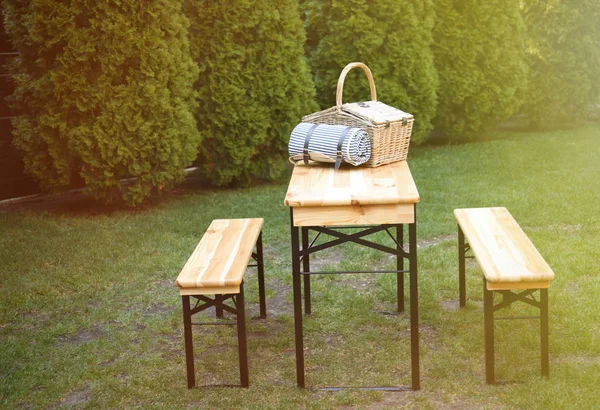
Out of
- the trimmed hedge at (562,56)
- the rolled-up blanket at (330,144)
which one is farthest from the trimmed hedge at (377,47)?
the rolled-up blanket at (330,144)

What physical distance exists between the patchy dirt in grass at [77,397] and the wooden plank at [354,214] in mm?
1438

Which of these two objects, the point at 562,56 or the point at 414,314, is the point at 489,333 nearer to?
the point at 414,314

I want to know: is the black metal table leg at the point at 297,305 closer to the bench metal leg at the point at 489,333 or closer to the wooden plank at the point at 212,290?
the wooden plank at the point at 212,290

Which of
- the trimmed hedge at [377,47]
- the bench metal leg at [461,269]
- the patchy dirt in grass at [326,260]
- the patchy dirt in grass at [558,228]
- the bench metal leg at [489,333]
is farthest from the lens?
the trimmed hedge at [377,47]

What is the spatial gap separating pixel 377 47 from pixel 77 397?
6731 mm

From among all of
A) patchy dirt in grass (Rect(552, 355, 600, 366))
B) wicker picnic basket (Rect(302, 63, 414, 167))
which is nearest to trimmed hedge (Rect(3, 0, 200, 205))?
wicker picnic basket (Rect(302, 63, 414, 167))

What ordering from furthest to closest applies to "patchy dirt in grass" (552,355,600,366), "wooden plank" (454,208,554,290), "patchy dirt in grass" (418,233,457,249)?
"patchy dirt in grass" (418,233,457,249) < "patchy dirt in grass" (552,355,600,366) < "wooden plank" (454,208,554,290)

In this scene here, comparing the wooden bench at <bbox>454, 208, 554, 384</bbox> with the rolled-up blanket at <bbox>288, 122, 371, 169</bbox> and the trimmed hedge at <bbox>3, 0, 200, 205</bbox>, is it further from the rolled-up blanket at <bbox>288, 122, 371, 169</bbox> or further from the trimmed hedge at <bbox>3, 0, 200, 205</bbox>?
the trimmed hedge at <bbox>3, 0, 200, 205</bbox>

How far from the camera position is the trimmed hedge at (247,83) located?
8.36m

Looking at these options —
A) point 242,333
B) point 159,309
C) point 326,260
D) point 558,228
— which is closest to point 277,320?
point 159,309

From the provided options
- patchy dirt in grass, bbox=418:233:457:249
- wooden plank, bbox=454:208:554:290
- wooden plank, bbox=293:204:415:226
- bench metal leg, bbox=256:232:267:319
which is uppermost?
wooden plank, bbox=293:204:415:226

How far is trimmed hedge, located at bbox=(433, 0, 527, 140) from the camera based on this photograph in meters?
10.6

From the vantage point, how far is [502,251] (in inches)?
169

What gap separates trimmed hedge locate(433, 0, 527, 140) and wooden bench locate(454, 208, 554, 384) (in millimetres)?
6232
